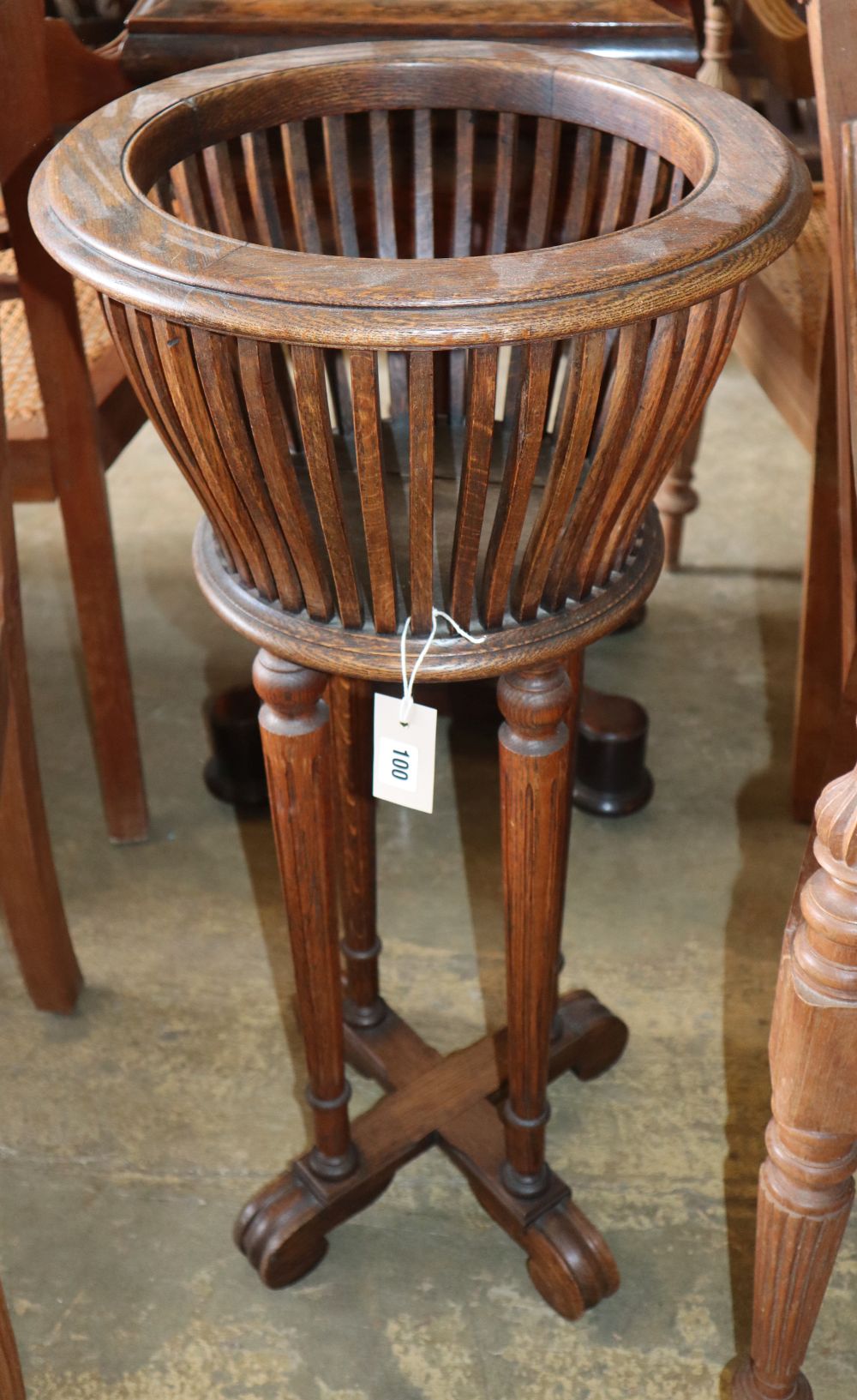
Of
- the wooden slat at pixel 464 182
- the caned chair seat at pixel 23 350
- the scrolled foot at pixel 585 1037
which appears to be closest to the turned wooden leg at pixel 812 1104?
the scrolled foot at pixel 585 1037

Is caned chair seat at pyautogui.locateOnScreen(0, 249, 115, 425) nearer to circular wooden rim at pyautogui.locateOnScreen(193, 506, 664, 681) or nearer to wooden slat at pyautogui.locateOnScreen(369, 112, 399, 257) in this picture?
wooden slat at pyautogui.locateOnScreen(369, 112, 399, 257)

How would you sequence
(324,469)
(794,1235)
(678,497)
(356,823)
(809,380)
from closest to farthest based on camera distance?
(324,469) → (794,1235) → (356,823) → (809,380) → (678,497)

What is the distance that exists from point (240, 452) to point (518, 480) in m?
0.17

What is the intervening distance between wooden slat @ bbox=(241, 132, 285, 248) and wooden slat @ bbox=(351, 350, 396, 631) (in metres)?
0.39

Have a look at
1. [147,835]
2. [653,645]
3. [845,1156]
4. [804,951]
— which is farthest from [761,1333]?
[653,645]

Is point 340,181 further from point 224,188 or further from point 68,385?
point 68,385

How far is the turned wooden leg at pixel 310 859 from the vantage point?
1000mm

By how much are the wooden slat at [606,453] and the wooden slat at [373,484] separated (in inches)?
4.4

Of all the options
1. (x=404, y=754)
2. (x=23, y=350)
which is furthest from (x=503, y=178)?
(x=23, y=350)

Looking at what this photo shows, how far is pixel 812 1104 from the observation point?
2.86ft

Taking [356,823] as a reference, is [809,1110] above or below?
above

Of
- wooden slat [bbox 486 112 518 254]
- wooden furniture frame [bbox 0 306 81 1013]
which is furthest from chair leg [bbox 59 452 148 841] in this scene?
wooden slat [bbox 486 112 518 254]

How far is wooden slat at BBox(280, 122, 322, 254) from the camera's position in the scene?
3.74 feet

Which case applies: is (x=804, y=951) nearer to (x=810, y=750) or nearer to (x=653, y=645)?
(x=810, y=750)
